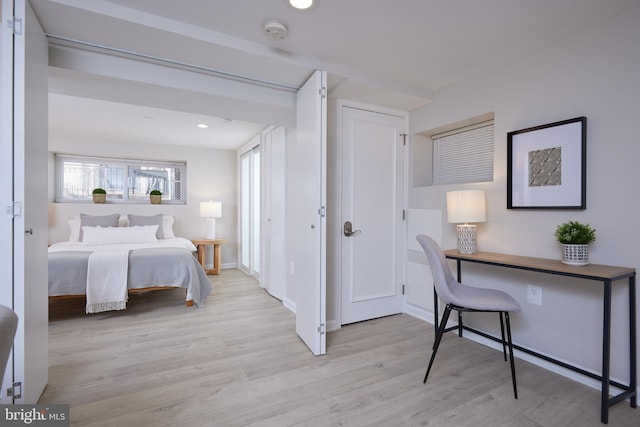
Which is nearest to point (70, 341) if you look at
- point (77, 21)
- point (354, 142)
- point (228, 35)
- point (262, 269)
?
point (262, 269)

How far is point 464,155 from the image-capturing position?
295 cm

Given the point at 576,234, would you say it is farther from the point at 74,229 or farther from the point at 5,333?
the point at 74,229

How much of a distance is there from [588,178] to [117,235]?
536 cm

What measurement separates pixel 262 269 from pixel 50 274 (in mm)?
2318

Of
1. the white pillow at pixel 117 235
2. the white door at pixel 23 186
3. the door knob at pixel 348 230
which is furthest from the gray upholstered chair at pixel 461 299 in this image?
the white pillow at pixel 117 235

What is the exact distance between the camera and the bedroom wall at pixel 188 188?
4859 mm

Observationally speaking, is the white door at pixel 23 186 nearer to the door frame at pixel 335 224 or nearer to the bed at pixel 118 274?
the bed at pixel 118 274

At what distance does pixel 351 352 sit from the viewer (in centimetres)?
237

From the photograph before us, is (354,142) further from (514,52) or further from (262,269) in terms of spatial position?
(262,269)

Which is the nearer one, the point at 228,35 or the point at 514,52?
the point at 228,35

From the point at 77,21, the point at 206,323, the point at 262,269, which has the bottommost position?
the point at 206,323

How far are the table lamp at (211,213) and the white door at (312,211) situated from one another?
127 inches

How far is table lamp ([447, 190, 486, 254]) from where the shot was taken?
236 cm

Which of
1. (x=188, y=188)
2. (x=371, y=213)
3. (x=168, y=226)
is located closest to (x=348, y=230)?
(x=371, y=213)
